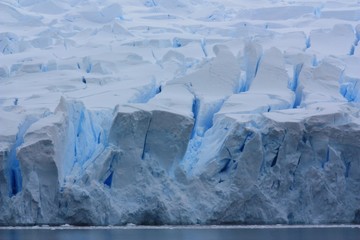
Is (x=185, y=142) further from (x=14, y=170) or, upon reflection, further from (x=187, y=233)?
(x=14, y=170)

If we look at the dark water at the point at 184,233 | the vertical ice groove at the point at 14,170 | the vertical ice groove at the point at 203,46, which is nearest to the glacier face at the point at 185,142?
the vertical ice groove at the point at 14,170

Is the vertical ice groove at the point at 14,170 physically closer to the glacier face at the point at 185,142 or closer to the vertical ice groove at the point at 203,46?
the glacier face at the point at 185,142

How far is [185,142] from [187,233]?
2006mm

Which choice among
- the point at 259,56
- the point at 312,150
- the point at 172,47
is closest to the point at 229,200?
the point at 312,150

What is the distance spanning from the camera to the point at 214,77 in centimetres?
1287

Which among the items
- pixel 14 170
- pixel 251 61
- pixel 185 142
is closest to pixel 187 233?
pixel 185 142

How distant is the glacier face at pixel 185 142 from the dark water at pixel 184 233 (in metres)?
0.56

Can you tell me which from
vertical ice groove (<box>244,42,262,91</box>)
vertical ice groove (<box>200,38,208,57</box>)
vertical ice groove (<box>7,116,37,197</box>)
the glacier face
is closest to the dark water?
the glacier face

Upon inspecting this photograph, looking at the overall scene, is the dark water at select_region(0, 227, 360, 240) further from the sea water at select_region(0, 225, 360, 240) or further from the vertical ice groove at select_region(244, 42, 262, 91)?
the vertical ice groove at select_region(244, 42, 262, 91)

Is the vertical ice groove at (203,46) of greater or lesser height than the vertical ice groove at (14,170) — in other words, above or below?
above

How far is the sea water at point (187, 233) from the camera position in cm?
904

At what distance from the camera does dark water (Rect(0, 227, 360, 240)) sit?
901cm

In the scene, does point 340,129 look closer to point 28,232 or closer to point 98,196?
point 98,196

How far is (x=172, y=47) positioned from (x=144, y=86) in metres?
3.43
